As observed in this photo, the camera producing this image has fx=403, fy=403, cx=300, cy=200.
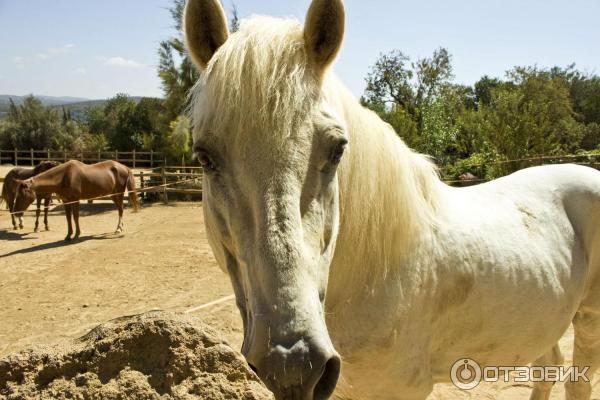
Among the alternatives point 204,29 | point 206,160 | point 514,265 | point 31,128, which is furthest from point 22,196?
point 31,128

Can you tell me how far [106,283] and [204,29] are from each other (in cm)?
608

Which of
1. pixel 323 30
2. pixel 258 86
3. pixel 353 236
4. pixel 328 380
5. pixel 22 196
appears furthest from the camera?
pixel 22 196

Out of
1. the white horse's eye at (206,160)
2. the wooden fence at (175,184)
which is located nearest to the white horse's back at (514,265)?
the white horse's eye at (206,160)

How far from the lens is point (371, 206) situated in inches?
64.5

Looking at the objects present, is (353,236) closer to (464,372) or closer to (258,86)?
(258,86)

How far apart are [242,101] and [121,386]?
2.79ft

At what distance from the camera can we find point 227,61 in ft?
4.26

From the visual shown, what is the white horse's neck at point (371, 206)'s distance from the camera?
1581mm

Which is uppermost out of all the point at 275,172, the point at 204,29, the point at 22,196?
the point at 204,29

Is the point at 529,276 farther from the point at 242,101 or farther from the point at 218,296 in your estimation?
the point at 218,296

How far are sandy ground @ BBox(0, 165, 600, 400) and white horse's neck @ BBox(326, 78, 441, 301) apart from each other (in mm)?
2092

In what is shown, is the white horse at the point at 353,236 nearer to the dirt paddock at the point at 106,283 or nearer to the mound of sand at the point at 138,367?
the mound of sand at the point at 138,367

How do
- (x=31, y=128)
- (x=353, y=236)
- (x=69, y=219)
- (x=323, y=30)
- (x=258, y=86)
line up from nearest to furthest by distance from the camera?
(x=258, y=86), (x=323, y=30), (x=353, y=236), (x=69, y=219), (x=31, y=128)

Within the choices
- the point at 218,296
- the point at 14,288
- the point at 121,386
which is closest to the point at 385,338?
the point at 121,386
